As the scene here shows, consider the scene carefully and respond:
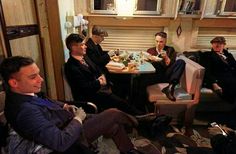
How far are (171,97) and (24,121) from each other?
1.66 metres

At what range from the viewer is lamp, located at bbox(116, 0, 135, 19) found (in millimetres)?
2865

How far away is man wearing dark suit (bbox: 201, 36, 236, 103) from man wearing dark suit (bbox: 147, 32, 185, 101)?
1.46 ft

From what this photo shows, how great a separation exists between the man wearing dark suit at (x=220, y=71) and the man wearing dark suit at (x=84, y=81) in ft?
3.61

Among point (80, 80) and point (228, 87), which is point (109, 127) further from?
point (228, 87)

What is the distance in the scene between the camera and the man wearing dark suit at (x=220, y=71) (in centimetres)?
242

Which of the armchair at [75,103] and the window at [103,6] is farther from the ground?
the window at [103,6]

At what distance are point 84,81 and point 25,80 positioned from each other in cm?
86

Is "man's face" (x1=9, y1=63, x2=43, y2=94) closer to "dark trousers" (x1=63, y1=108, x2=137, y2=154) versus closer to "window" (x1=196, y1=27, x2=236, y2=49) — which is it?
"dark trousers" (x1=63, y1=108, x2=137, y2=154)

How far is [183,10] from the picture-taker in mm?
3094

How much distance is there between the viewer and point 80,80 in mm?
1904

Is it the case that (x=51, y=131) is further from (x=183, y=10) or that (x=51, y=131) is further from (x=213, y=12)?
(x=213, y=12)

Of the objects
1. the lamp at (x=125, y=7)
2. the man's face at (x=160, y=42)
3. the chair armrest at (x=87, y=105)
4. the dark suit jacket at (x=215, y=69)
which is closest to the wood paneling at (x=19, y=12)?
the chair armrest at (x=87, y=105)

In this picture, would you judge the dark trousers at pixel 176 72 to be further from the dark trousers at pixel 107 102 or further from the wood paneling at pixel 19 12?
the wood paneling at pixel 19 12

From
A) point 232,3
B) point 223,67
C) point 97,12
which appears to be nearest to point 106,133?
point 223,67
